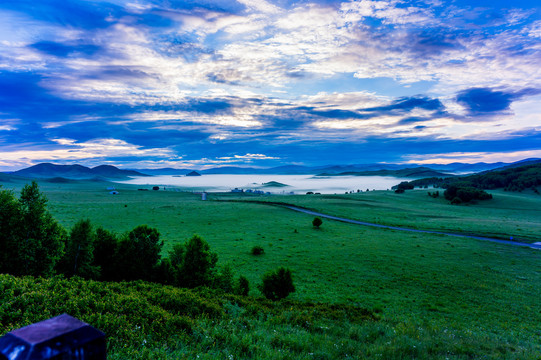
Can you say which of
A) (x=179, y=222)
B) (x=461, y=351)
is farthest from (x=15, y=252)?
(x=179, y=222)

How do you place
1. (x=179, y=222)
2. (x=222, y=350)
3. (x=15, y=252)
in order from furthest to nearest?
(x=179, y=222)
(x=15, y=252)
(x=222, y=350)

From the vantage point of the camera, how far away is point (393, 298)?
28547mm

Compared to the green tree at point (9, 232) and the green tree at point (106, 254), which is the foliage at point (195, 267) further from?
the green tree at point (9, 232)

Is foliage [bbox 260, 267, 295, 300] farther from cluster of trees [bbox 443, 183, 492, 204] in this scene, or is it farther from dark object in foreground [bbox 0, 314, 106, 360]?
cluster of trees [bbox 443, 183, 492, 204]

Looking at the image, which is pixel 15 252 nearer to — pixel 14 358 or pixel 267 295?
pixel 267 295

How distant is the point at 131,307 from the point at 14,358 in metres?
11.3

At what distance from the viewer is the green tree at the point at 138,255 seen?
29609mm

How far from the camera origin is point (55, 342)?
248cm

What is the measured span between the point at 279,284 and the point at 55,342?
2529 centimetres

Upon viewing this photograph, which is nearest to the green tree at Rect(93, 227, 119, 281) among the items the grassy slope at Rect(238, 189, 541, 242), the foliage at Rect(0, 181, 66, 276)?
the foliage at Rect(0, 181, 66, 276)

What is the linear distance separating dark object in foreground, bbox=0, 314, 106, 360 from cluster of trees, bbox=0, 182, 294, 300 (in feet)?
77.5

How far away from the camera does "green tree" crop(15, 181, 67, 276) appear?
74.0 ft

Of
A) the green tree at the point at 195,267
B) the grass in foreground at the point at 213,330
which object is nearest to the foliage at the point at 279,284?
the green tree at the point at 195,267

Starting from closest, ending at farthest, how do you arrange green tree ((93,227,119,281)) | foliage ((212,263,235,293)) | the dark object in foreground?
the dark object in foreground < foliage ((212,263,235,293)) < green tree ((93,227,119,281))
